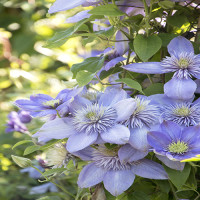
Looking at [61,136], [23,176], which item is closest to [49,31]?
[23,176]

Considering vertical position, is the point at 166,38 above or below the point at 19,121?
above

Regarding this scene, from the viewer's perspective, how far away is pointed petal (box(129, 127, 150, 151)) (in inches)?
18.0

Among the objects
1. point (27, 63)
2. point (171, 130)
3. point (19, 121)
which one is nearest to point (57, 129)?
point (171, 130)

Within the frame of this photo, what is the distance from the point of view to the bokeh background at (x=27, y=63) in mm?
1225

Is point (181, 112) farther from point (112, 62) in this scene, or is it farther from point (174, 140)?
point (112, 62)

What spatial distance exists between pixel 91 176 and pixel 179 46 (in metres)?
0.22

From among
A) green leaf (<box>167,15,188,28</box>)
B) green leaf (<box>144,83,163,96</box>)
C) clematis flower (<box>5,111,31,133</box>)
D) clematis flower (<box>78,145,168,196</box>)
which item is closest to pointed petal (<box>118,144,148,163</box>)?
clematis flower (<box>78,145,168,196</box>)

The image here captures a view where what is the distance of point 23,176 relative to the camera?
4.13 ft

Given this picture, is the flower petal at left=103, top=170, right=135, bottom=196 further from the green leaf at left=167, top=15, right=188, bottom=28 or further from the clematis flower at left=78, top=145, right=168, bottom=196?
the green leaf at left=167, top=15, right=188, bottom=28

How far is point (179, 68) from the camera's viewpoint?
20.2 inches

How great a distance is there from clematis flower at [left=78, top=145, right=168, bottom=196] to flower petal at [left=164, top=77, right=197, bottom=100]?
9cm

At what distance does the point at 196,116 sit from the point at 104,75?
19 centimetres

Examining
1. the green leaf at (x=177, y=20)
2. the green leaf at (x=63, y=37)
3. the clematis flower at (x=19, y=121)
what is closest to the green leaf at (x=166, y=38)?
the green leaf at (x=177, y=20)

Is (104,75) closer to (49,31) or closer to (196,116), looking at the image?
(196,116)
